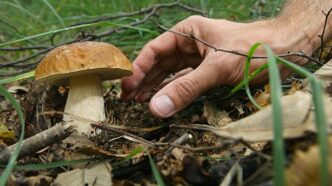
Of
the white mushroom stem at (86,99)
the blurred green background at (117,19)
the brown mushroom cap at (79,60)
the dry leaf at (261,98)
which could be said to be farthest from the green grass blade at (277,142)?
→ the blurred green background at (117,19)

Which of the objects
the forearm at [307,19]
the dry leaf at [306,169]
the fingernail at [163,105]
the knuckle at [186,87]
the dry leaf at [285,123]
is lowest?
the dry leaf at [306,169]

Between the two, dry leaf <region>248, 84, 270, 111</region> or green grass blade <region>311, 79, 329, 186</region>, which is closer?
green grass blade <region>311, 79, 329, 186</region>

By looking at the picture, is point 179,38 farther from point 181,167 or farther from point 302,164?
point 302,164

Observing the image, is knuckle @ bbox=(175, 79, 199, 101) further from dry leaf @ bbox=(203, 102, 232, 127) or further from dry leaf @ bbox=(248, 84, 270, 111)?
dry leaf @ bbox=(248, 84, 270, 111)

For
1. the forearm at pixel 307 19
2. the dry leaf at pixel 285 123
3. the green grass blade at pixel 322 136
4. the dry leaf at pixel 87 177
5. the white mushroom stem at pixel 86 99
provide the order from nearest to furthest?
the green grass blade at pixel 322 136 → the dry leaf at pixel 285 123 → the dry leaf at pixel 87 177 → the white mushroom stem at pixel 86 99 → the forearm at pixel 307 19

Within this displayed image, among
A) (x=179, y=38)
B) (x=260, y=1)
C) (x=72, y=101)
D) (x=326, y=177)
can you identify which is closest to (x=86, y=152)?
(x=72, y=101)

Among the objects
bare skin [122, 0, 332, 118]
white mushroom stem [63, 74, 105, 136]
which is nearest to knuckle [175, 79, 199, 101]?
bare skin [122, 0, 332, 118]

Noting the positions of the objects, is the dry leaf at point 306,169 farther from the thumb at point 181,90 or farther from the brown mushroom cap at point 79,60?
the brown mushroom cap at point 79,60
